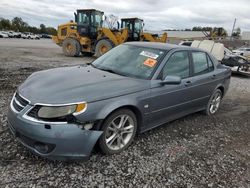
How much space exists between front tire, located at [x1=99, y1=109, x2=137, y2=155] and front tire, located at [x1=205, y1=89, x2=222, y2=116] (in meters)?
2.38

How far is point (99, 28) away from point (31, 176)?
46.2 feet

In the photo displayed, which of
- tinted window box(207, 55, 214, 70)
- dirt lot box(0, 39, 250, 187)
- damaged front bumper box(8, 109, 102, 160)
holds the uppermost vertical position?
tinted window box(207, 55, 214, 70)

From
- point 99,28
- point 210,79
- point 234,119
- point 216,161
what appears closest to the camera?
point 216,161

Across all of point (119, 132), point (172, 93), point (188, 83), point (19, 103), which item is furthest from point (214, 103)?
point (19, 103)

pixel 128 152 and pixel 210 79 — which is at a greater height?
pixel 210 79

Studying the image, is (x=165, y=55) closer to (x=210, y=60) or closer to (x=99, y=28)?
(x=210, y=60)

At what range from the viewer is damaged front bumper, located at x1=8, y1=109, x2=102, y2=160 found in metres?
2.56

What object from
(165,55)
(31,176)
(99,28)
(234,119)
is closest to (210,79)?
(234,119)

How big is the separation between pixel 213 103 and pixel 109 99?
3.18m

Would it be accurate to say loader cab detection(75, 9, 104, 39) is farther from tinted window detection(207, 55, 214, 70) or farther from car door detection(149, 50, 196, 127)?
car door detection(149, 50, 196, 127)

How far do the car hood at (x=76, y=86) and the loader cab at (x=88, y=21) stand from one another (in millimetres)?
12670

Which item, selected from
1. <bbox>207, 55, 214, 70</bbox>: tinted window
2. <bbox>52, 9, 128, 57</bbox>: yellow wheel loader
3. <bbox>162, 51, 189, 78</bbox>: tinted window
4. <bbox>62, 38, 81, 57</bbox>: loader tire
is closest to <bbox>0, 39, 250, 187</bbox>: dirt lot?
<bbox>162, 51, 189, 78</bbox>: tinted window

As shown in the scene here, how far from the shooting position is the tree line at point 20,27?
79438 millimetres

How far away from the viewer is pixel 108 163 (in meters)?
3.00
